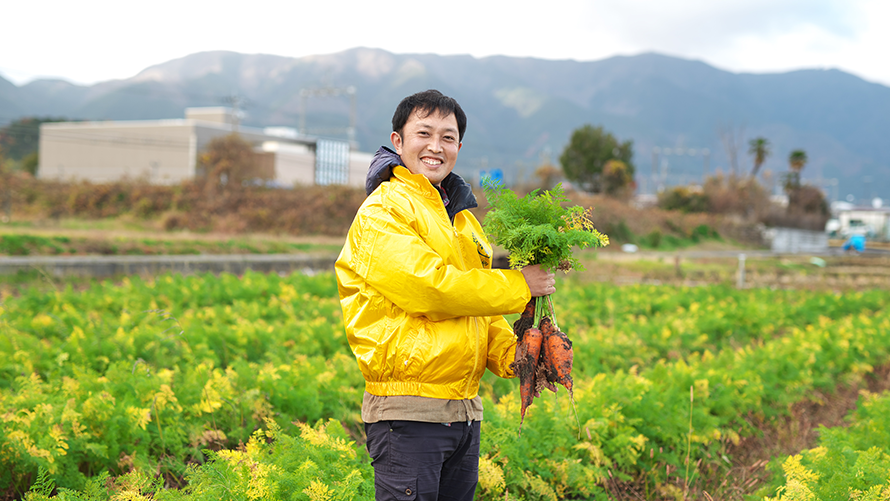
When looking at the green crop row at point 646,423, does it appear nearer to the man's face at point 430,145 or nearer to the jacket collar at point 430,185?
the jacket collar at point 430,185

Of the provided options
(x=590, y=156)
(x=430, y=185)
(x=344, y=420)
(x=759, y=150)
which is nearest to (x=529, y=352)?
(x=430, y=185)

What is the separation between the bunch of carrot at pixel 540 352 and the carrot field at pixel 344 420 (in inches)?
36.6

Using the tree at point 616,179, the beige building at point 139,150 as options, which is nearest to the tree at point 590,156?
the tree at point 616,179

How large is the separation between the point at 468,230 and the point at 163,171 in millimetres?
83680

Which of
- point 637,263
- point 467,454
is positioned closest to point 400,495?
point 467,454

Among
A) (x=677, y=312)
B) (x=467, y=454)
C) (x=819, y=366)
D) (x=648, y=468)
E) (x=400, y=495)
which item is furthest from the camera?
(x=677, y=312)

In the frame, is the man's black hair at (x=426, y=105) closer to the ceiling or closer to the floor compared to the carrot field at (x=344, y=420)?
closer to the ceiling

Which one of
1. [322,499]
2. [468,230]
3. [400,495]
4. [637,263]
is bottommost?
[637,263]

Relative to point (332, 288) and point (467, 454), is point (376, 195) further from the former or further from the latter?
point (332, 288)

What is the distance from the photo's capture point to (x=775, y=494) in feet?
12.4

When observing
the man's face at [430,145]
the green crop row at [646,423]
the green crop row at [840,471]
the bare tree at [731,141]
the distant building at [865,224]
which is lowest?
the distant building at [865,224]

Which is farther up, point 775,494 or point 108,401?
point 108,401

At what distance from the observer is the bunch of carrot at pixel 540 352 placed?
2.67m

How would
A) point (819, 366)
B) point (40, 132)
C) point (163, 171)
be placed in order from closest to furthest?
1. point (819, 366)
2. point (163, 171)
3. point (40, 132)
